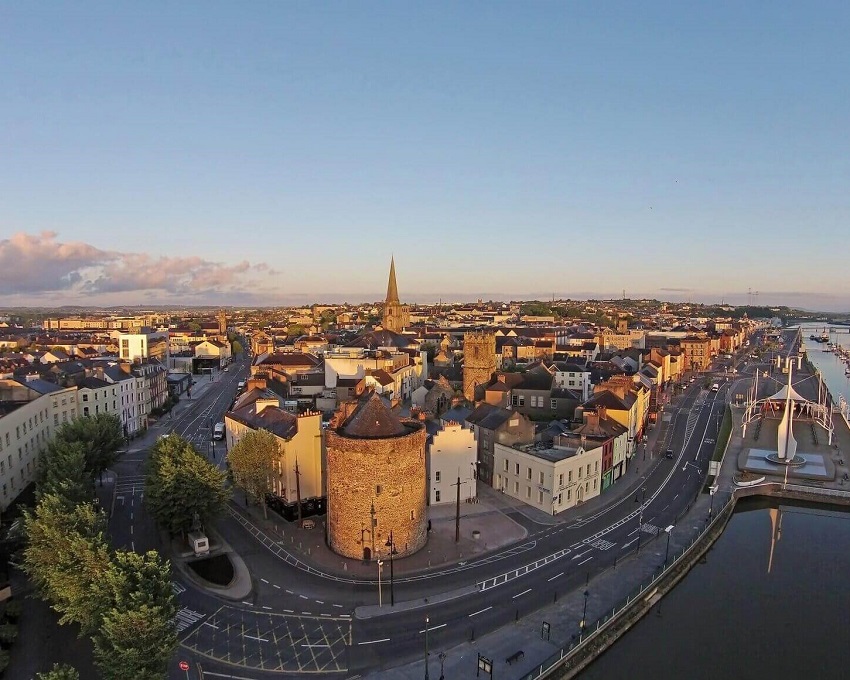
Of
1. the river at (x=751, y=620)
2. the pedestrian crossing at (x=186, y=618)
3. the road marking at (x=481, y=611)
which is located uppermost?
the road marking at (x=481, y=611)

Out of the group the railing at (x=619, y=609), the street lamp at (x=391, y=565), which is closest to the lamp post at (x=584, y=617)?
the railing at (x=619, y=609)

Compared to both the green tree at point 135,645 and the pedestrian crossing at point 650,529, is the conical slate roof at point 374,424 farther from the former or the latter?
the pedestrian crossing at point 650,529

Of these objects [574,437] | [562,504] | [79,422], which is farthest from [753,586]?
[79,422]

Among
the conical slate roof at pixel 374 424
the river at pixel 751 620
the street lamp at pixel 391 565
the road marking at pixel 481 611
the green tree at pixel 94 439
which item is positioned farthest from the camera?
the green tree at pixel 94 439

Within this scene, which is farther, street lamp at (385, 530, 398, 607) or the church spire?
the church spire

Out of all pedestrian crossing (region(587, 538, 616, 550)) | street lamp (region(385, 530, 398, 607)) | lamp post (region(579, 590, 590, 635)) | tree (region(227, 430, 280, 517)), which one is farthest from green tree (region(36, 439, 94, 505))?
pedestrian crossing (region(587, 538, 616, 550))

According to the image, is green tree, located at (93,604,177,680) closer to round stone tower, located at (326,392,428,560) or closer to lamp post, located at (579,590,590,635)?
round stone tower, located at (326,392,428,560)

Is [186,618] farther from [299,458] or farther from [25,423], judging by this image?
[25,423]

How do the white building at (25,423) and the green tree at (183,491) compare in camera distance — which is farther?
the white building at (25,423)
